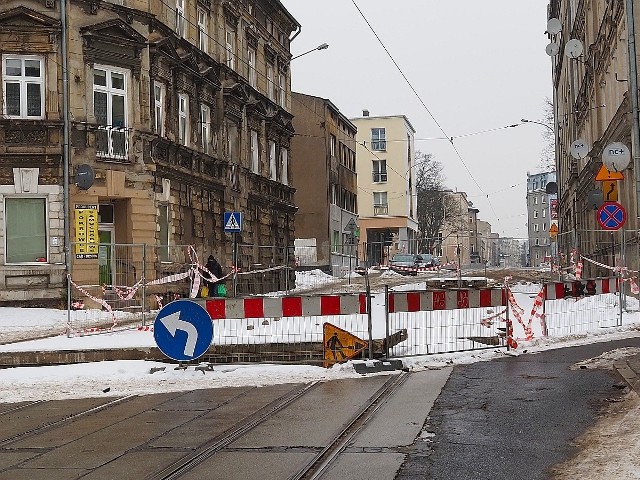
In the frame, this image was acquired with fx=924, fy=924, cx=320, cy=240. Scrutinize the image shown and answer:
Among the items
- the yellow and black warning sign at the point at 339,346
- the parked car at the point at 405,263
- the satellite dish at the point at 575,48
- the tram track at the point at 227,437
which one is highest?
the satellite dish at the point at 575,48

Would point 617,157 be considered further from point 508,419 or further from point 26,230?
point 26,230

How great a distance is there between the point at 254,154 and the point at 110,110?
532 inches

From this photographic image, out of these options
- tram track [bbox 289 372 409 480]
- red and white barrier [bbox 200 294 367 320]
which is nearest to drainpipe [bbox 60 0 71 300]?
red and white barrier [bbox 200 294 367 320]

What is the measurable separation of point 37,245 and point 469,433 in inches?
760

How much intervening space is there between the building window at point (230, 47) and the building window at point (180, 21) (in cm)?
469

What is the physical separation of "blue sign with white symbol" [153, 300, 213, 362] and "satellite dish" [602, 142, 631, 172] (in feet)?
43.5

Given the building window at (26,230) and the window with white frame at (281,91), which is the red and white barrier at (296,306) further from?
the window with white frame at (281,91)

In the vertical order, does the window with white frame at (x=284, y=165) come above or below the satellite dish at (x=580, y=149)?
above

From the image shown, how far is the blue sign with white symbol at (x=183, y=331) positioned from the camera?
12.2 metres

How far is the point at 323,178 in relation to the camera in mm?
59969

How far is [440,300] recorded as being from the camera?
1338cm

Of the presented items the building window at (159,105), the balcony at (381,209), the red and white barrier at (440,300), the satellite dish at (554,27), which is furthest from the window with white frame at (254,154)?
the balcony at (381,209)

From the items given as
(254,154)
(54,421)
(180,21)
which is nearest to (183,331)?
(54,421)

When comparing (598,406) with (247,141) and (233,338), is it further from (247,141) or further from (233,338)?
(247,141)
